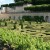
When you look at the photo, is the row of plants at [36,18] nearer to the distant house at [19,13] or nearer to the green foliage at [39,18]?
the green foliage at [39,18]

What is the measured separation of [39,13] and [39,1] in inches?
223

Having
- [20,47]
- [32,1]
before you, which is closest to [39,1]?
[32,1]

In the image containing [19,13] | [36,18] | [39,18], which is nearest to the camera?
[39,18]

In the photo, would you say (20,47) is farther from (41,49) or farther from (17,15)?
(17,15)

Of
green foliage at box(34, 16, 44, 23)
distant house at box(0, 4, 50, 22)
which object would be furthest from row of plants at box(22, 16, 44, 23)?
distant house at box(0, 4, 50, 22)

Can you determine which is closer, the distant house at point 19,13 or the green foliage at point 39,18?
the green foliage at point 39,18

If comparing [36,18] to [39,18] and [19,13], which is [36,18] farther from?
[19,13]

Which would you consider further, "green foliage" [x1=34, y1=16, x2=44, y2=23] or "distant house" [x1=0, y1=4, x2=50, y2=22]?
"distant house" [x1=0, y1=4, x2=50, y2=22]

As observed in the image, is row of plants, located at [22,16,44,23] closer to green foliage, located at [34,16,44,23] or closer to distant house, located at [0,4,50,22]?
green foliage, located at [34,16,44,23]

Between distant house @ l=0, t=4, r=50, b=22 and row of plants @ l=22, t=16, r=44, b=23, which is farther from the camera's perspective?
distant house @ l=0, t=4, r=50, b=22

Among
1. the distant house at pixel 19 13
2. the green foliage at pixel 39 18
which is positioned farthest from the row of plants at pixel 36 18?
the distant house at pixel 19 13

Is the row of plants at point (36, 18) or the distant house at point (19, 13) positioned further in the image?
the distant house at point (19, 13)

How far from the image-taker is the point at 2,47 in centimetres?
1259

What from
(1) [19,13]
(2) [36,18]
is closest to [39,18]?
(2) [36,18]
